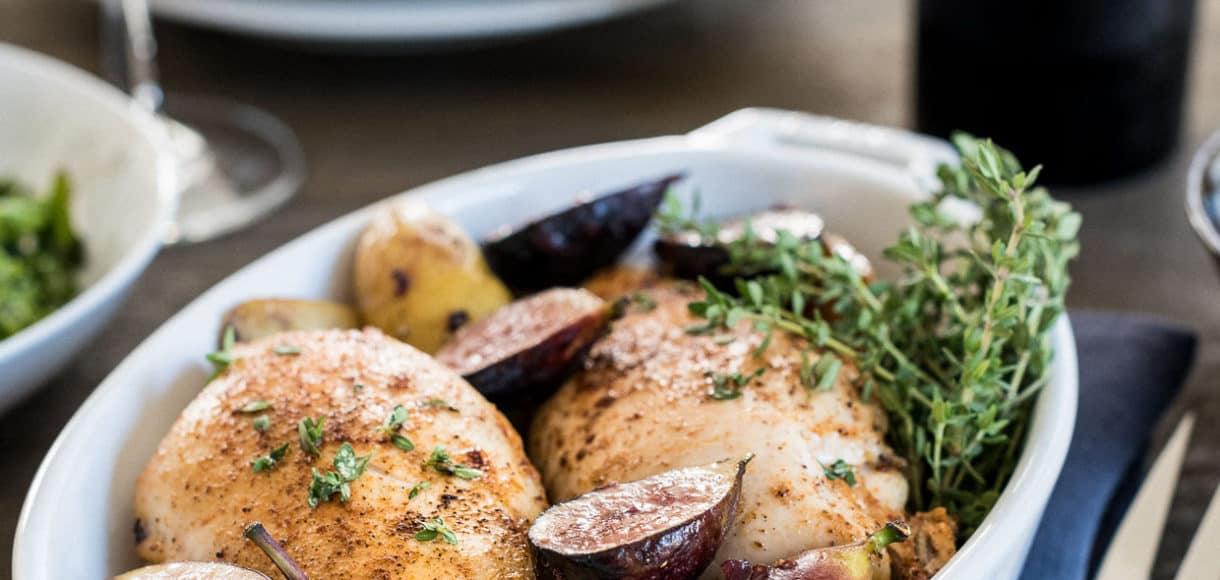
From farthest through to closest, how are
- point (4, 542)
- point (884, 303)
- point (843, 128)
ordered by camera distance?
point (843, 128) → point (4, 542) → point (884, 303)

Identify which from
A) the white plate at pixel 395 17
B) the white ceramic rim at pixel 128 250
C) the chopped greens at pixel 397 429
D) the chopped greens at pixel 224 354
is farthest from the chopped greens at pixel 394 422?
the white plate at pixel 395 17

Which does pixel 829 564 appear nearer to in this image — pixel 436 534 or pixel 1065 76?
pixel 436 534

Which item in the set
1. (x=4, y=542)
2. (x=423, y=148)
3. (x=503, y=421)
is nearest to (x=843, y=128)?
(x=503, y=421)

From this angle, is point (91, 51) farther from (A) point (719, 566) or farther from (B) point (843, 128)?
(A) point (719, 566)

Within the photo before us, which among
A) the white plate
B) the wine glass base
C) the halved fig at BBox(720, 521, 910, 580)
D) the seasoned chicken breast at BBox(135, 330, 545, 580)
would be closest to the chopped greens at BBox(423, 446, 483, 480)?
the seasoned chicken breast at BBox(135, 330, 545, 580)

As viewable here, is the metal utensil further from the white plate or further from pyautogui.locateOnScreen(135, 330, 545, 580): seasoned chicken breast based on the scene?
pyautogui.locateOnScreen(135, 330, 545, 580): seasoned chicken breast

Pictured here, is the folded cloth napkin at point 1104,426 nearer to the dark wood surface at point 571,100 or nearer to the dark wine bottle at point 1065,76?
the dark wood surface at point 571,100

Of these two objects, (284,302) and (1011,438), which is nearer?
(1011,438)
